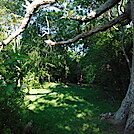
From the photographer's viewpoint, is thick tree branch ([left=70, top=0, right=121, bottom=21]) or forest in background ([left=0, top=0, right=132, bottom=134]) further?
thick tree branch ([left=70, top=0, right=121, bottom=21])

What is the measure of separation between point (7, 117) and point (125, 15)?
13.2 feet

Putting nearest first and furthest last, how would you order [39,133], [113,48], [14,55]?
1. [14,55]
2. [39,133]
3. [113,48]

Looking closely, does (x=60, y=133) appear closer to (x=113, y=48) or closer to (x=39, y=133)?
(x=39, y=133)

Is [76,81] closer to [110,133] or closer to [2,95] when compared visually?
[110,133]

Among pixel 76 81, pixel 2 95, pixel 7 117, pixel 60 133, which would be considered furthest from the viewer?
pixel 76 81

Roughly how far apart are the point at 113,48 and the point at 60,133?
478cm

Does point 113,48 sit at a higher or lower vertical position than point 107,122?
higher

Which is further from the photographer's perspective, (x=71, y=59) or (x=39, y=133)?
(x=71, y=59)

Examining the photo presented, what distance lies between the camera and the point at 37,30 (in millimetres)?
19250

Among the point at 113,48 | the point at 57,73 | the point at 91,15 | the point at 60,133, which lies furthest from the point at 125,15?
the point at 57,73

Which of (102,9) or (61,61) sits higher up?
(102,9)

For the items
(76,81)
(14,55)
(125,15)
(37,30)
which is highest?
(37,30)

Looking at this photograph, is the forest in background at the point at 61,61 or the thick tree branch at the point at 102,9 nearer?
the forest in background at the point at 61,61

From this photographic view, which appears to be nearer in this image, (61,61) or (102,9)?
(102,9)
